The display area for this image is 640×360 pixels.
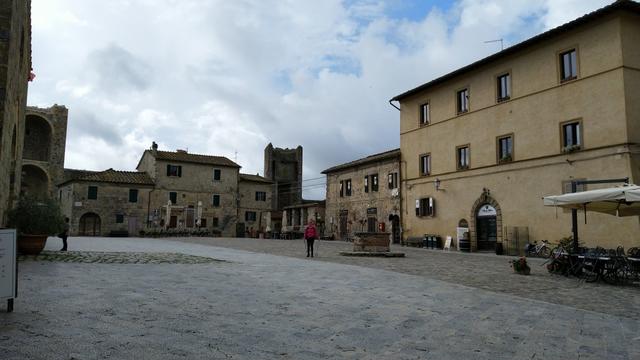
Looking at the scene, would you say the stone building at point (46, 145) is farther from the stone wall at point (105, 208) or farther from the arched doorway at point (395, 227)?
the arched doorway at point (395, 227)

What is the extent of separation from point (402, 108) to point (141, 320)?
2890 centimetres

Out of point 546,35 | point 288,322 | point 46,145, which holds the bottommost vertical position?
point 288,322

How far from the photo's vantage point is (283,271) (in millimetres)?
11578

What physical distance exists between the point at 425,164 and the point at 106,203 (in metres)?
30.1

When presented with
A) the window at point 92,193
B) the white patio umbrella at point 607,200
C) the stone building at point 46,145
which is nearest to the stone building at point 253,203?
the window at point 92,193

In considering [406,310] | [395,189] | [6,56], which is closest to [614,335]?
[406,310]

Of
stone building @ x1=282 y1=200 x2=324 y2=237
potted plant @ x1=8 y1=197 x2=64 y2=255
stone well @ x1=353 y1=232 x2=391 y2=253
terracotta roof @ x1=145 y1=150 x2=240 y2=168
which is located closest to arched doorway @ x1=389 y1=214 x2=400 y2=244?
stone building @ x1=282 y1=200 x2=324 y2=237

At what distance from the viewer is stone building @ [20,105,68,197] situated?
42.8 meters

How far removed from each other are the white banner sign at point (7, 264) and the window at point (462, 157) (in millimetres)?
24158

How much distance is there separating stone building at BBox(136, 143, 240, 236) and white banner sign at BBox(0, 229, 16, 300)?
38.5 m

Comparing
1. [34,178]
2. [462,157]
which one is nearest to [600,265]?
[462,157]

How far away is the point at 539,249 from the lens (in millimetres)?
20562

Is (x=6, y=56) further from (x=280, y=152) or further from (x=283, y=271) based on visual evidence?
(x=280, y=152)

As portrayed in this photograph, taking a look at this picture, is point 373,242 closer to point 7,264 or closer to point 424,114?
point 424,114
